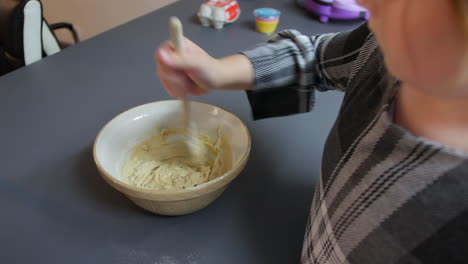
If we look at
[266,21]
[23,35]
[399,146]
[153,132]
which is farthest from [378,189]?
[23,35]

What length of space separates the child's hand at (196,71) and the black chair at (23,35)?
2.71 ft

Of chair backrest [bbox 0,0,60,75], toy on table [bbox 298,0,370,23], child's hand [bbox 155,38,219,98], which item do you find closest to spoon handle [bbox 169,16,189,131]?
child's hand [bbox 155,38,219,98]

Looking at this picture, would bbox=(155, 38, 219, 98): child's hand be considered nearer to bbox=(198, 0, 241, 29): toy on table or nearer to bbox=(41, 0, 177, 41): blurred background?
bbox=(198, 0, 241, 29): toy on table

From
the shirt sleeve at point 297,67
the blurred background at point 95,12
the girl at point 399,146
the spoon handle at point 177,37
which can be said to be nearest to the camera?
the girl at point 399,146

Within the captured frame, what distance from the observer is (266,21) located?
929 mm

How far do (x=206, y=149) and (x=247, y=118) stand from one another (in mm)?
121

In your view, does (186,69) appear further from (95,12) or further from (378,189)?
(95,12)

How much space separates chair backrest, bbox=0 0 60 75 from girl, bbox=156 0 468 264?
0.85 meters

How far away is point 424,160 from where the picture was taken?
0.87 feet

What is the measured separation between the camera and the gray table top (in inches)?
16.6

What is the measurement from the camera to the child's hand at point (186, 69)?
1.47 feet

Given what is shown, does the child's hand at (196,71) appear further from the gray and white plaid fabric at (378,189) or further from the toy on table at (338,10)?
the toy on table at (338,10)

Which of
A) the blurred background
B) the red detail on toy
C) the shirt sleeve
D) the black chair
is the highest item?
the shirt sleeve

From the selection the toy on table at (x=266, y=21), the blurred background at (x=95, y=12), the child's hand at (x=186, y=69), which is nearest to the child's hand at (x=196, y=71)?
the child's hand at (x=186, y=69)
